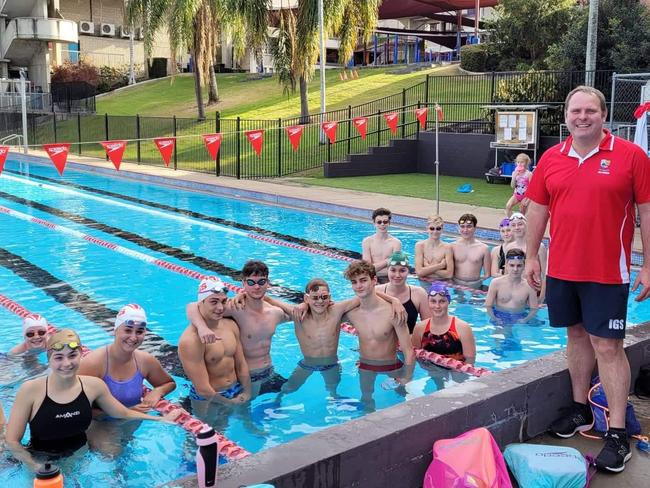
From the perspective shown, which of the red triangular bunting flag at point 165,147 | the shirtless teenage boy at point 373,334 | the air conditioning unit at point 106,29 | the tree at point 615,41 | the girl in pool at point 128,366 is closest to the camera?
the girl in pool at point 128,366

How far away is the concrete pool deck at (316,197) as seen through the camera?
1434 cm

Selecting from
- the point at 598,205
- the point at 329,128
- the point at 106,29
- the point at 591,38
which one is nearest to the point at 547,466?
the point at 598,205

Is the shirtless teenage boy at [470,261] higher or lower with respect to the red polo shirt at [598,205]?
lower

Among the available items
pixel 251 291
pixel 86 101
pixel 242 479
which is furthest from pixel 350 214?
pixel 86 101

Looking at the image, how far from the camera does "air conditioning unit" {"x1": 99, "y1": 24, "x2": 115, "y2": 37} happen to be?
51953 millimetres

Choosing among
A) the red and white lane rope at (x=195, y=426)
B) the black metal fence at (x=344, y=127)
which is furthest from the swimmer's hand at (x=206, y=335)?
the black metal fence at (x=344, y=127)

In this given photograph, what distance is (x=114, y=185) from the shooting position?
2186 centimetres

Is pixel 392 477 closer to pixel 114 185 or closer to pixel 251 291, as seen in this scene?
pixel 251 291

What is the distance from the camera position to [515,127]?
19.9 metres

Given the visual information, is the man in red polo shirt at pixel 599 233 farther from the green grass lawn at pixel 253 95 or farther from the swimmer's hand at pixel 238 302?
the green grass lawn at pixel 253 95

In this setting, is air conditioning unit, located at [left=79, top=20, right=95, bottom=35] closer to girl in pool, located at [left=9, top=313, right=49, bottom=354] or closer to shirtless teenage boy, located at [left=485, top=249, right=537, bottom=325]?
girl in pool, located at [left=9, top=313, right=49, bottom=354]

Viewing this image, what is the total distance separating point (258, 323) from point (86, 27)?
167 ft

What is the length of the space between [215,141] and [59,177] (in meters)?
7.52

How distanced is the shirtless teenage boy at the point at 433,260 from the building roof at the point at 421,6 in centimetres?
4002
